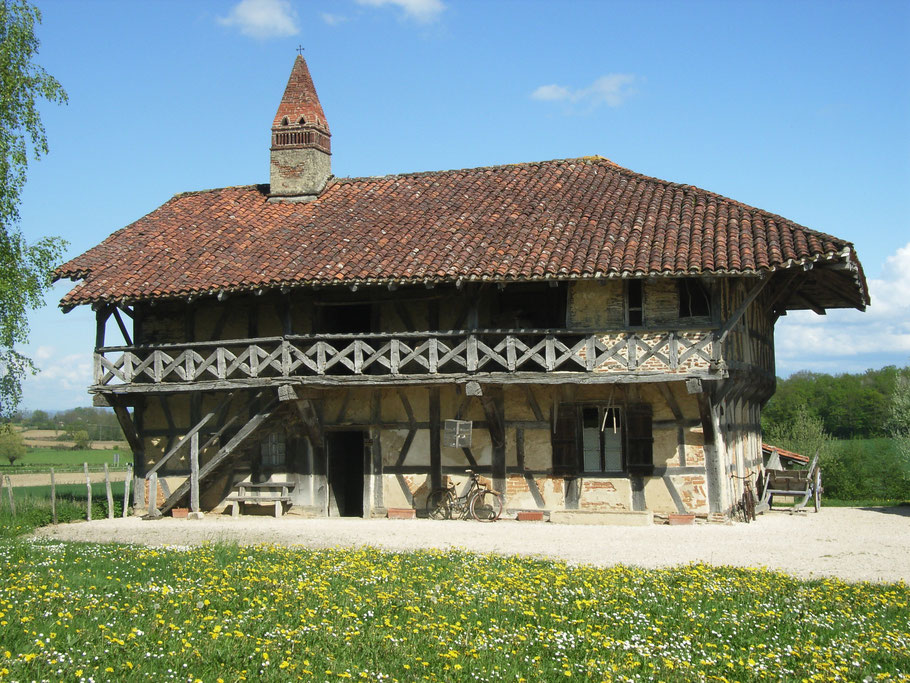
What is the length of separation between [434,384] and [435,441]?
1.67 m

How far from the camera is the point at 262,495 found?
20484 millimetres

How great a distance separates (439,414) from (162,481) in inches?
254

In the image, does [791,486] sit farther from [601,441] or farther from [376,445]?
[376,445]

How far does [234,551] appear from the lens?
1360 cm

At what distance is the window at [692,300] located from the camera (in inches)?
724

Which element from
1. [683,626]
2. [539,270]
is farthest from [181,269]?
[683,626]

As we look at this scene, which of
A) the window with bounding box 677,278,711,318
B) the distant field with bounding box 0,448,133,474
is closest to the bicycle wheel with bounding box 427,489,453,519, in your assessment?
the window with bounding box 677,278,711,318

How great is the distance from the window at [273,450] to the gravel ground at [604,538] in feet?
4.58

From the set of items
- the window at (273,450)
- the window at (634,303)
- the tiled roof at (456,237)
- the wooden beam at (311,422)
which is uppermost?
the tiled roof at (456,237)

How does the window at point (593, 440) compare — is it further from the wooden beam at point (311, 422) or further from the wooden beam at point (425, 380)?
the wooden beam at point (311, 422)

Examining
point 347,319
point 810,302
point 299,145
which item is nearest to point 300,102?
point 299,145

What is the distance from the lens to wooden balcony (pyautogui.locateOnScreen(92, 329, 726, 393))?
59.0 feet

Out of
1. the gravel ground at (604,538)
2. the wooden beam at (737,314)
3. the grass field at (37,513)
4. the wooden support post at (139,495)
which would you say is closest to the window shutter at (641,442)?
the gravel ground at (604,538)

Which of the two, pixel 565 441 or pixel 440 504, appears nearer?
pixel 565 441
